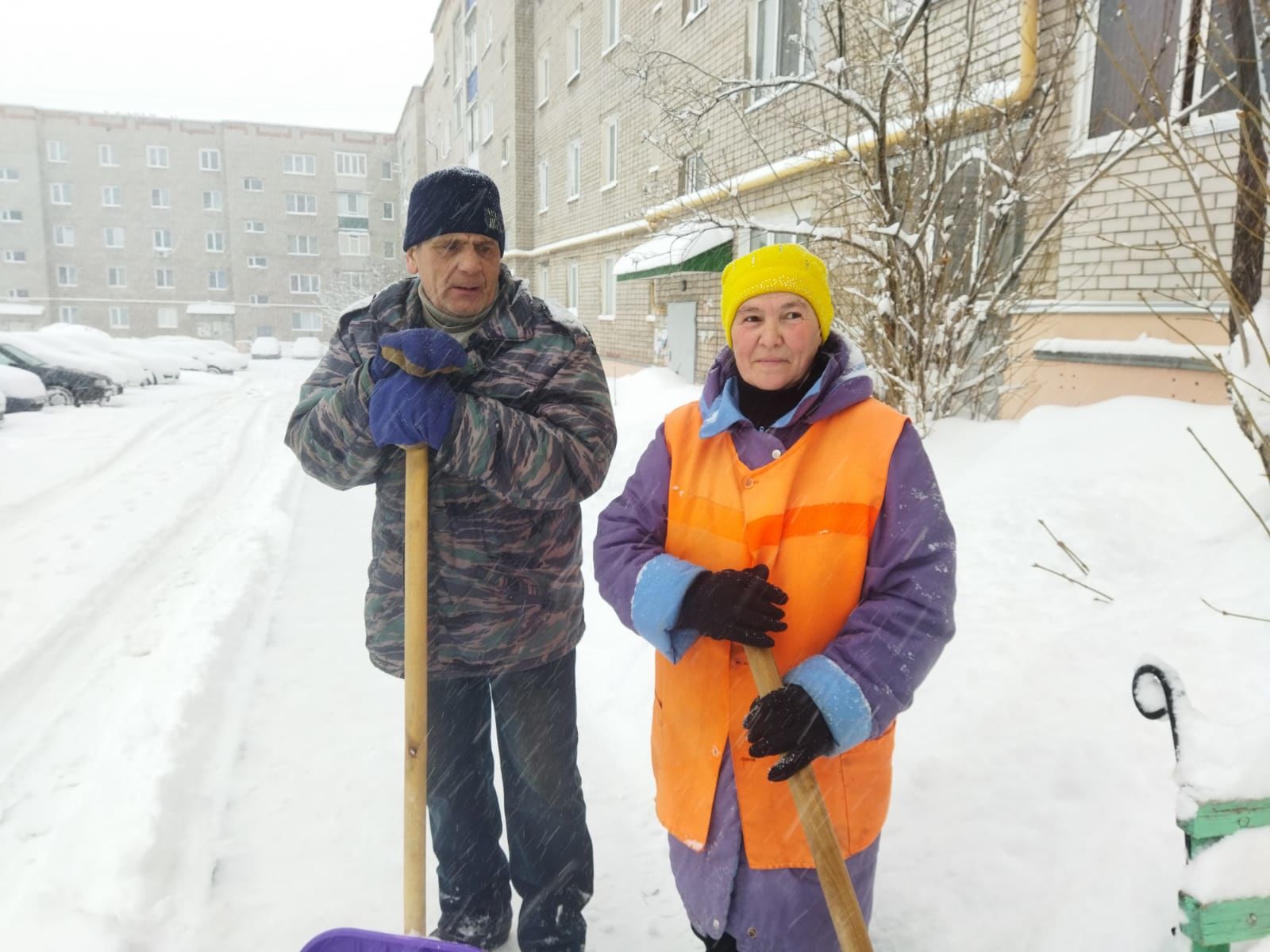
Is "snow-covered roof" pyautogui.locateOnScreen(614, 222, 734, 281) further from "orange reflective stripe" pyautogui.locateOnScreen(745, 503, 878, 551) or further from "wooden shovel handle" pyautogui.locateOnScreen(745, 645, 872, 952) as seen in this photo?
"wooden shovel handle" pyautogui.locateOnScreen(745, 645, 872, 952)

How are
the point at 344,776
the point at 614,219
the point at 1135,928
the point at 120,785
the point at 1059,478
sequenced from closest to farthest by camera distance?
the point at 1135,928, the point at 120,785, the point at 344,776, the point at 1059,478, the point at 614,219

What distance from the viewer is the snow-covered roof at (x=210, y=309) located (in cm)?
4728

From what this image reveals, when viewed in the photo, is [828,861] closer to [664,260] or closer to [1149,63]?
[1149,63]

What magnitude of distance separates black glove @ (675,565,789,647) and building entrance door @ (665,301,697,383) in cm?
1088

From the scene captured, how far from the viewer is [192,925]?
223 cm

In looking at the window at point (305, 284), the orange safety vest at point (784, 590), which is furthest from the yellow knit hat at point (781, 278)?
the window at point (305, 284)

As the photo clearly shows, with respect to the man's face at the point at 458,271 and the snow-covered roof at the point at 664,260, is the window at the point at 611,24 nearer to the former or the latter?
the snow-covered roof at the point at 664,260

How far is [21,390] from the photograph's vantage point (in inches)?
536

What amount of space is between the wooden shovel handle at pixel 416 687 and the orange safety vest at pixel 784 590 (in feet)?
1.90

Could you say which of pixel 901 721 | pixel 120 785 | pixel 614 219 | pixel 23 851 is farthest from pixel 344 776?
pixel 614 219

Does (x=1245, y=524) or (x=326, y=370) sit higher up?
(x=326, y=370)

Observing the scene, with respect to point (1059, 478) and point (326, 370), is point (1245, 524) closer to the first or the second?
point (1059, 478)

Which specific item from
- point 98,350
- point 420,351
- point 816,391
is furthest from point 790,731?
point 98,350

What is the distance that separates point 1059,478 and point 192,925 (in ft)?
13.1
